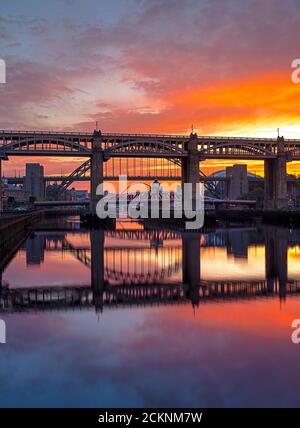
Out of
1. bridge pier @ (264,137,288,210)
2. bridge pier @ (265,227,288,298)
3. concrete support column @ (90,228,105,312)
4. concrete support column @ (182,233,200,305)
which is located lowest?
concrete support column @ (90,228,105,312)

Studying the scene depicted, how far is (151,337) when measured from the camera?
15.5 m

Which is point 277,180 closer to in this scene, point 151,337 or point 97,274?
point 97,274

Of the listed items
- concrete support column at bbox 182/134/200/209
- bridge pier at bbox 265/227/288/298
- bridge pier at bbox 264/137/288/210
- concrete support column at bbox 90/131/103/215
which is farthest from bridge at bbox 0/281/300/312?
bridge pier at bbox 264/137/288/210

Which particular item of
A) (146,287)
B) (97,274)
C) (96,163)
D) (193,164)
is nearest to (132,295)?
(146,287)

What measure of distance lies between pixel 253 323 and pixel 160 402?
7.23 m

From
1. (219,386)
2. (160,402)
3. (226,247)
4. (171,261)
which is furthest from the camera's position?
(226,247)

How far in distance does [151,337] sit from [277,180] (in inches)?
3269

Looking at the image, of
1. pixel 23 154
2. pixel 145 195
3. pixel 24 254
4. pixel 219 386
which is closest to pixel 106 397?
pixel 219 386

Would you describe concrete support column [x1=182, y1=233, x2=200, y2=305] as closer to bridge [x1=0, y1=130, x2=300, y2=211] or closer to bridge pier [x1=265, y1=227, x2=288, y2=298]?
bridge pier [x1=265, y1=227, x2=288, y2=298]

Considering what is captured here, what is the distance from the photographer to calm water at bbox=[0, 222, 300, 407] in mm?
11102

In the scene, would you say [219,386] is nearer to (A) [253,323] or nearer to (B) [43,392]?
(B) [43,392]

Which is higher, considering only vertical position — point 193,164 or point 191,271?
point 193,164

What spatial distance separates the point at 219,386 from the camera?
11.3 meters

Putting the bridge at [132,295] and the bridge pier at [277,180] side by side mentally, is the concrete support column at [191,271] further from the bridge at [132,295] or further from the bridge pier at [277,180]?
the bridge pier at [277,180]
